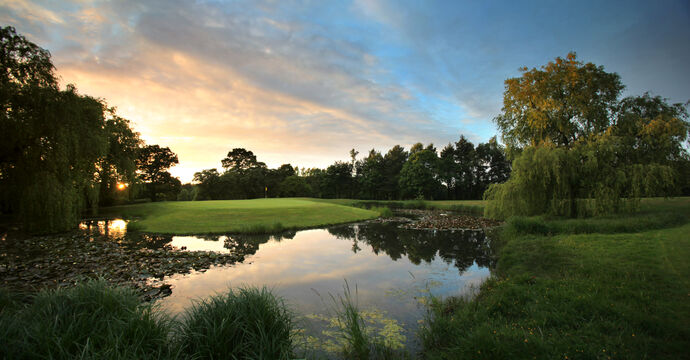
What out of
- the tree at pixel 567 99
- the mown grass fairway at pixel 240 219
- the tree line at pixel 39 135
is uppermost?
the tree at pixel 567 99

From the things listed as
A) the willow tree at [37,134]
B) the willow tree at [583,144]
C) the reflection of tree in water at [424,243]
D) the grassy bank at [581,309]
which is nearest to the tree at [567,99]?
the willow tree at [583,144]

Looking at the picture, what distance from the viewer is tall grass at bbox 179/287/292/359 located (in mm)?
4327

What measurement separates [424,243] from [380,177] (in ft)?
197

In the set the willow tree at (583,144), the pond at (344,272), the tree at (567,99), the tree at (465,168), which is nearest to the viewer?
the pond at (344,272)

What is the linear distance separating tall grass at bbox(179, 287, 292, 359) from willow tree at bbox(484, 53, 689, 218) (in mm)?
17935

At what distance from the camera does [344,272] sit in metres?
11.7

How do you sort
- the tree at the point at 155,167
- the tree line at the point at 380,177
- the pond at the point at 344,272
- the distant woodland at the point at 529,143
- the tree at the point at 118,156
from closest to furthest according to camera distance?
the pond at the point at 344,272 < the distant woodland at the point at 529,143 < the tree at the point at 118,156 < the tree at the point at 155,167 < the tree line at the point at 380,177

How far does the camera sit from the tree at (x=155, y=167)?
174 ft

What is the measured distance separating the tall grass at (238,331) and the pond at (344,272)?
1.34 meters

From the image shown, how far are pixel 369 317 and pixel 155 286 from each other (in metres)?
7.28

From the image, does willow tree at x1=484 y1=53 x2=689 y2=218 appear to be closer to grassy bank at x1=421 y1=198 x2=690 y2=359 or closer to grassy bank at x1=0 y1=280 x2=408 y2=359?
grassy bank at x1=421 y1=198 x2=690 y2=359

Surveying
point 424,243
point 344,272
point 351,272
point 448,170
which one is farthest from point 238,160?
point 351,272

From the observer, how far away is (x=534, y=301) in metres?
6.29

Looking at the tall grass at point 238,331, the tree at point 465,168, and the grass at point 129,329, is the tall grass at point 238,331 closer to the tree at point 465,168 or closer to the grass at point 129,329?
the grass at point 129,329
